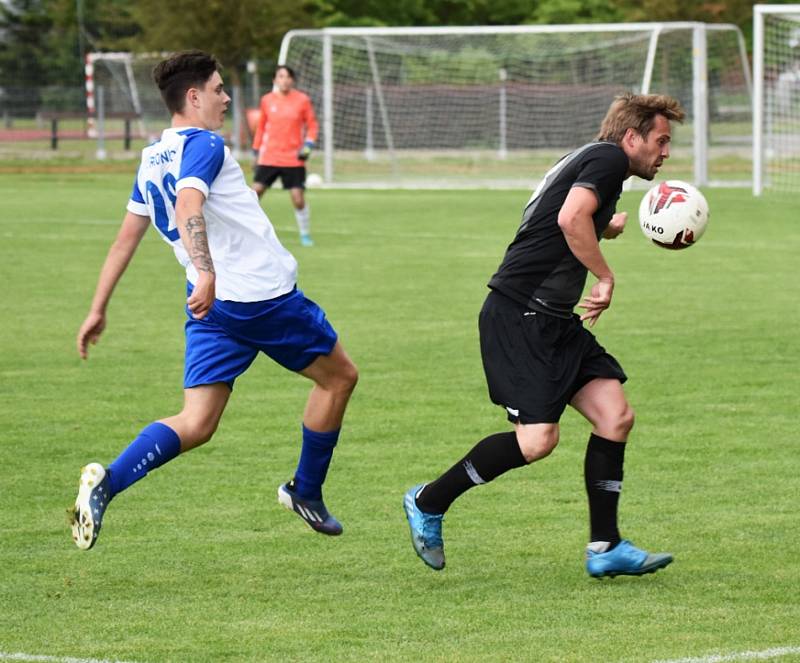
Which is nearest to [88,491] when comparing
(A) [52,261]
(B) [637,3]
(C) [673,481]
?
(C) [673,481]

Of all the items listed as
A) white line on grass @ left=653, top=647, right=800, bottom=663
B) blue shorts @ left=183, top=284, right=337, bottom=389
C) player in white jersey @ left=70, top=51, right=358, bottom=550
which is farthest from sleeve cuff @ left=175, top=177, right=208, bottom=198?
white line on grass @ left=653, top=647, right=800, bottom=663

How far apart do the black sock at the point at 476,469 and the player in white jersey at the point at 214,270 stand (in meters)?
0.71

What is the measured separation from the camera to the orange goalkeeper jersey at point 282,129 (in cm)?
2023

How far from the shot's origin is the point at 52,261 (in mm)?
17562

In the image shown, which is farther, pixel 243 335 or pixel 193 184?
pixel 243 335

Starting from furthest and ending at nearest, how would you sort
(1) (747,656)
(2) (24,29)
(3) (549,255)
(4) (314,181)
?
(2) (24,29)
(4) (314,181)
(3) (549,255)
(1) (747,656)

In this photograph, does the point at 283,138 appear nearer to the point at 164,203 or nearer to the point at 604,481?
the point at 164,203

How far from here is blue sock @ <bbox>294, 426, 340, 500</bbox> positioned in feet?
20.6

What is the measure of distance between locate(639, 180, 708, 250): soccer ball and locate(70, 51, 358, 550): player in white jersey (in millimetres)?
1430

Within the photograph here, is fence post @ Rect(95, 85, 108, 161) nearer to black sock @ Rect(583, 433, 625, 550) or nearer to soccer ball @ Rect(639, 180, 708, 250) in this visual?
soccer ball @ Rect(639, 180, 708, 250)

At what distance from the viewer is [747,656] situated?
4.70 m

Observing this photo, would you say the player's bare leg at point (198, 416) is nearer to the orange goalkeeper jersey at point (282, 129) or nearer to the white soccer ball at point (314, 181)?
the orange goalkeeper jersey at point (282, 129)

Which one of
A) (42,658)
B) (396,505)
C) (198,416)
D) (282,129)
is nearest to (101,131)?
(282,129)

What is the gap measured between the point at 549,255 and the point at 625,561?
112 centimetres
